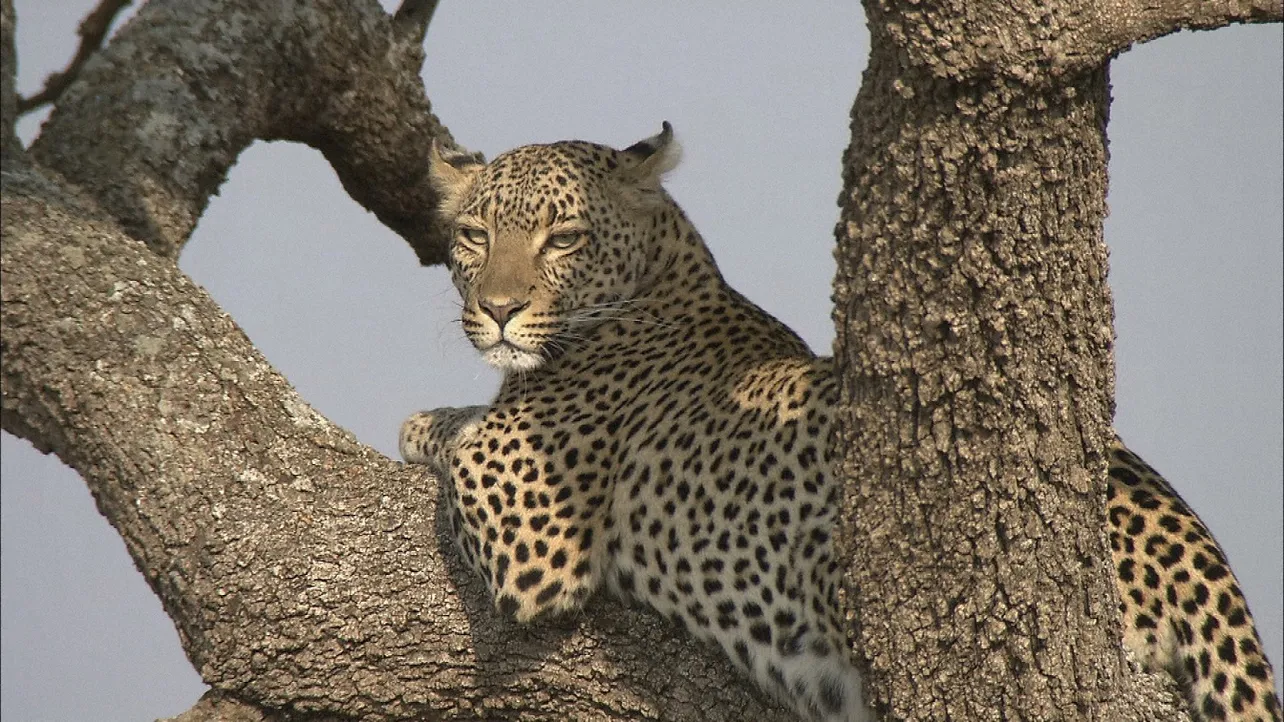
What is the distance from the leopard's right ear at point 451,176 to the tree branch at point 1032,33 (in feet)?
12.1

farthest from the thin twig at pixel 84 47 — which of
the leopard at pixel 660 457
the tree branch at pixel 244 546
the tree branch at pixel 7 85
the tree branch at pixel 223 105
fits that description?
the leopard at pixel 660 457

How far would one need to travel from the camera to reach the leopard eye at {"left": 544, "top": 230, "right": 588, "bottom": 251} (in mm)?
6660

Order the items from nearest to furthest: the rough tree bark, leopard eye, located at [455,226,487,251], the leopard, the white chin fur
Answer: the rough tree bark < the leopard < the white chin fur < leopard eye, located at [455,226,487,251]

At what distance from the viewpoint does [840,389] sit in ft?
15.2

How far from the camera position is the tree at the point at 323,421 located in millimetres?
4059

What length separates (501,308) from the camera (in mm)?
6438

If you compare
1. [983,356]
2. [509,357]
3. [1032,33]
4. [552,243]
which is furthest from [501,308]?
[1032,33]

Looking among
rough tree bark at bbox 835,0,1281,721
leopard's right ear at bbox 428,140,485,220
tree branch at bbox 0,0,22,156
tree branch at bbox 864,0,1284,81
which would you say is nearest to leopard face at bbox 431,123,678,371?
leopard's right ear at bbox 428,140,485,220

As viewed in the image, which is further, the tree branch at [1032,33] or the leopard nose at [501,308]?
the leopard nose at [501,308]

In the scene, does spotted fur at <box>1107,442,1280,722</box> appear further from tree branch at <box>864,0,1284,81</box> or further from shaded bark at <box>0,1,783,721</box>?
tree branch at <box>864,0,1284,81</box>

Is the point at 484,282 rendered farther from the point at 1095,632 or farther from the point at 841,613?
the point at 1095,632

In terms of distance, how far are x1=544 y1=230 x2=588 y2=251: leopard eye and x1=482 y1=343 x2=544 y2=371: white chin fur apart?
18.8 inches

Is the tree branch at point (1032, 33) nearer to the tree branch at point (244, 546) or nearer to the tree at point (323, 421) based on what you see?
the tree at point (323, 421)

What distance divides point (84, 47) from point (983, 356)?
5874 mm
